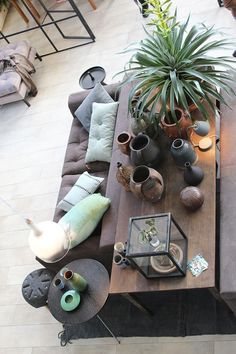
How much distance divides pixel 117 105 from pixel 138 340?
202 centimetres

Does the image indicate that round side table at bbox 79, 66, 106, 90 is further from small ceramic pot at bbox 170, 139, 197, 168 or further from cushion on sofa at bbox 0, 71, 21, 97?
small ceramic pot at bbox 170, 139, 197, 168

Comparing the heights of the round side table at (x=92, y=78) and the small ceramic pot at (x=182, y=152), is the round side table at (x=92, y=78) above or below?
below

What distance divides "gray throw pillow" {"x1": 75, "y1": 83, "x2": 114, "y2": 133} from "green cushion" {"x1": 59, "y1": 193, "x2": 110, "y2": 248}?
3.43ft

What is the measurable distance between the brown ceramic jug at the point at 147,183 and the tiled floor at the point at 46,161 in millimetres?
1099

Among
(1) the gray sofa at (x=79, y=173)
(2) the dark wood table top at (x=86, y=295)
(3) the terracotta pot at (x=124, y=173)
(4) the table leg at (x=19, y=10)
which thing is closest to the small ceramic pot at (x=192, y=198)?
(3) the terracotta pot at (x=124, y=173)

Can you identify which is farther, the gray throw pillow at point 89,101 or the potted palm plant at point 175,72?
the gray throw pillow at point 89,101

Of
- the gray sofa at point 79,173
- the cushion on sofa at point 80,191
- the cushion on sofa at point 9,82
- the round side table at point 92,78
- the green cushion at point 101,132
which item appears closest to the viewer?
the gray sofa at point 79,173

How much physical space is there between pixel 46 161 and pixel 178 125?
2.22 metres

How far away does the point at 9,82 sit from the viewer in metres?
5.00

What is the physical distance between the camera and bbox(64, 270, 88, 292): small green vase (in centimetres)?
267

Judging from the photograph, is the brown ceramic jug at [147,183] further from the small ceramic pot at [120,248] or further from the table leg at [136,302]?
the table leg at [136,302]

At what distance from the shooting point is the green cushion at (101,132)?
141 inches

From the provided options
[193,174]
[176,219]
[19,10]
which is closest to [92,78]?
[193,174]

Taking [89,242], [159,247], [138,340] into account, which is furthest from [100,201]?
[138,340]
